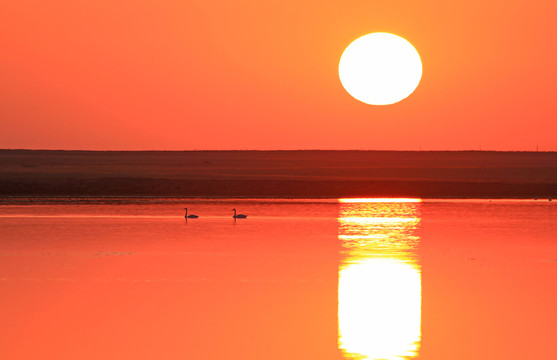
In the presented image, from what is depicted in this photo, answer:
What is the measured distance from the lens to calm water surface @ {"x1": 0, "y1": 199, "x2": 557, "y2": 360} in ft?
42.9

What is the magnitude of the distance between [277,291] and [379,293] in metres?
2.33

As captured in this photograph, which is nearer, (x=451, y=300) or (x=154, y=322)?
(x=154, y=322)

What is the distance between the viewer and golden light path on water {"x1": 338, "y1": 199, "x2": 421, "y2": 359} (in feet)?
42.5

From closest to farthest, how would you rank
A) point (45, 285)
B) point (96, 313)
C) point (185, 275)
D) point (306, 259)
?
point (96, 313), point (45, 285), point (185, 275), point (306, 259)

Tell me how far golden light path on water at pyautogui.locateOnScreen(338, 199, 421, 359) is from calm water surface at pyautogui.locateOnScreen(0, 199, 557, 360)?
5cm

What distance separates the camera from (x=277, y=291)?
18.2 metres

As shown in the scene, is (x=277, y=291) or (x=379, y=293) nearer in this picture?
(x=379, y=293)

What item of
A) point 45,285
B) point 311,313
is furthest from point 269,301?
point 45,285

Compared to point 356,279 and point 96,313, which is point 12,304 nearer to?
point 96,313

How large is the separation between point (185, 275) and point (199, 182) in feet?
185

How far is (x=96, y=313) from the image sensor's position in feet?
50.9

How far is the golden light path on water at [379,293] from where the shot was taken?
1297cm

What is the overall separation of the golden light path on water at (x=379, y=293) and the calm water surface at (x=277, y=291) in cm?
5

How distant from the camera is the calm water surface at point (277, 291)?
1306 cm
